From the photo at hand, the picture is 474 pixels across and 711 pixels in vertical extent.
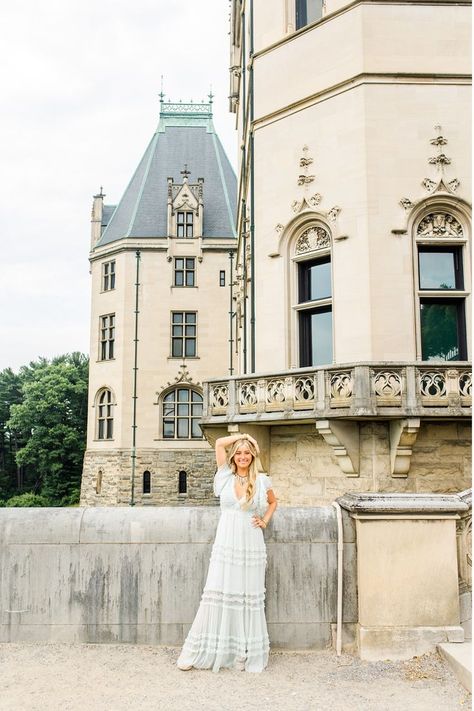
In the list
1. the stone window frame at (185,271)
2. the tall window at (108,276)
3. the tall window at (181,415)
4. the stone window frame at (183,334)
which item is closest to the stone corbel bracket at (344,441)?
the tall window at (181,415)

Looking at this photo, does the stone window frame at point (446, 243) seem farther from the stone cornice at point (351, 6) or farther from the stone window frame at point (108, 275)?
the stone window frame at point (108, 275)

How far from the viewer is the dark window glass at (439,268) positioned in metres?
10.6

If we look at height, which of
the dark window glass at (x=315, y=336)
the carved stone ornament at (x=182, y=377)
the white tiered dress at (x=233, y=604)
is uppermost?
the carved stone ornament at (x=182, y=377)

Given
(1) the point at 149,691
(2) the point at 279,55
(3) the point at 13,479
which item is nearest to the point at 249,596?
(1) the point at 149,691

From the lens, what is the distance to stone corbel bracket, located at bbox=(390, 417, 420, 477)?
8844 millimetres

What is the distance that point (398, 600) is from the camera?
457 centimetres

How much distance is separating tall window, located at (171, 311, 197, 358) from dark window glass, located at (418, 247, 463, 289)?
20.4m

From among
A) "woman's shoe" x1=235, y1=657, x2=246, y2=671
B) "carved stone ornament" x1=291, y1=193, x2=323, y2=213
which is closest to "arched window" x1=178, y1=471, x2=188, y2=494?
"carved stone ornament" x1=291, y1=193, x2=323, y2=213

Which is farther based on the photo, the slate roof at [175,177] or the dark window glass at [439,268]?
the slate roof at [175,177]

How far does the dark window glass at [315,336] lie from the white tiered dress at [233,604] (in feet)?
22.5

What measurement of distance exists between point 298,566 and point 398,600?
0.81 meters

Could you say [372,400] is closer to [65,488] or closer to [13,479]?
[65,488]

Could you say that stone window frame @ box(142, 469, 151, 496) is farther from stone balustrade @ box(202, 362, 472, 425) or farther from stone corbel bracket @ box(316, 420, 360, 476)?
stone corbel bracket @ box(316, 420, 360, 476)

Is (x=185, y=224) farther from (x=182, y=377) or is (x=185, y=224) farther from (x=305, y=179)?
(x=305, y=179)
